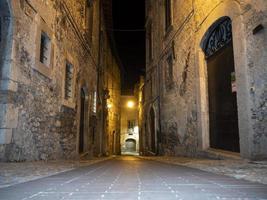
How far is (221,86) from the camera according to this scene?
5.42 meters

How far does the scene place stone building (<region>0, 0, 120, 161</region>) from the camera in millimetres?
3605

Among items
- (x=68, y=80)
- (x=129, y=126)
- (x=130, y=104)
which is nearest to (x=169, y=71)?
(x=68, y=80)

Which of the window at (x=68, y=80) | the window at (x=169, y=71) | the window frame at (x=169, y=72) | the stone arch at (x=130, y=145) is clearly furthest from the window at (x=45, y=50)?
the stone arch at (x=130, y=145)

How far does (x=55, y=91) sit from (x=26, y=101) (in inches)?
62.5

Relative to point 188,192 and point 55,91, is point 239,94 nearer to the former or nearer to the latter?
point 188,192

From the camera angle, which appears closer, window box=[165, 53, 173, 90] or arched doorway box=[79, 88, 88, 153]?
arched doorway box=[79, 88, 88, 153]

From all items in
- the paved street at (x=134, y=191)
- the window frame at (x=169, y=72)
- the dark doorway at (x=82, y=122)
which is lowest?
the paved street at (x=134, y=191)

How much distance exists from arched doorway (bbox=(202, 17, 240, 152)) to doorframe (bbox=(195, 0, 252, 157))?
0.12 meters

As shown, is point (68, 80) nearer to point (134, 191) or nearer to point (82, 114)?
point (82, 114)

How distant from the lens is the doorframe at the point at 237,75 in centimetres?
409

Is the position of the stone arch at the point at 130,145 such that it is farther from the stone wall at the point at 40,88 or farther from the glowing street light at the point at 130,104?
the stone wall at the point at 40,88

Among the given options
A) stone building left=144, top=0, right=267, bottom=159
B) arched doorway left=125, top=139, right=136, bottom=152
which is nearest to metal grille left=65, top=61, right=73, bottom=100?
stone building left=144, top=0, right=267, bottom=159

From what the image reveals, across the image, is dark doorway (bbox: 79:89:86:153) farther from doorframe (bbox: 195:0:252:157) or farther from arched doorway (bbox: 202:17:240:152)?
arched doorway (bbox: 202:17:240:152)

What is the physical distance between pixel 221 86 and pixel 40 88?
406 cm
